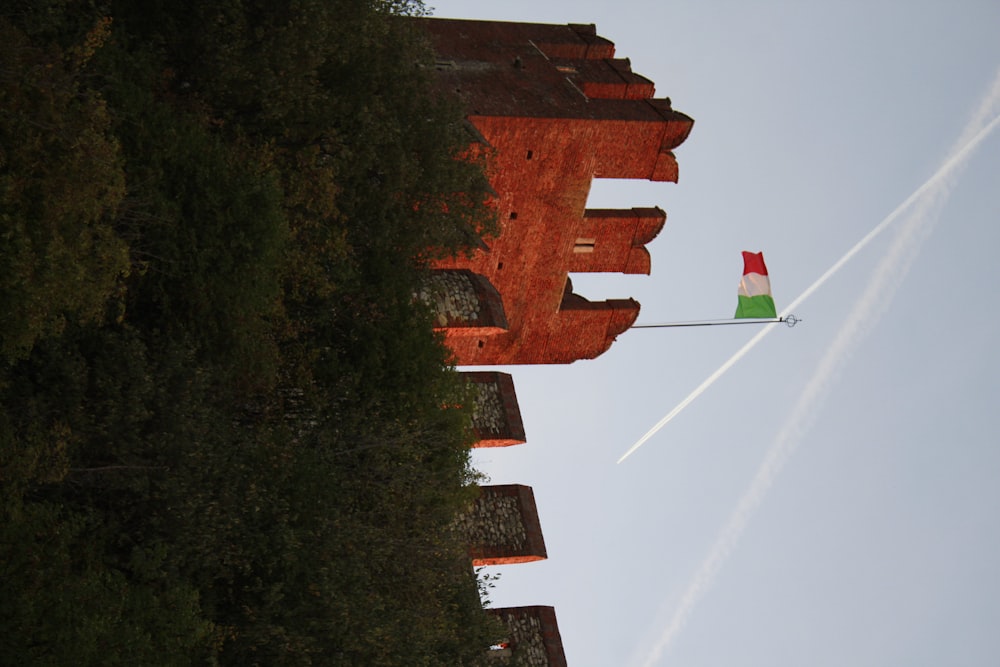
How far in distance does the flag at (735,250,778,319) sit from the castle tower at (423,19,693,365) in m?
2.37

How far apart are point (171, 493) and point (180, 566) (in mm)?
893

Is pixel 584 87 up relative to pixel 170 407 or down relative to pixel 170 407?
up

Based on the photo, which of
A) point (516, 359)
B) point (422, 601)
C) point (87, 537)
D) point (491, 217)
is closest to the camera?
point (87, 537)

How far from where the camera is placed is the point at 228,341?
14.2 metres

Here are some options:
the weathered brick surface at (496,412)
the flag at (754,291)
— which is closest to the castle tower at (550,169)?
the weathered brick surface at (496,412)

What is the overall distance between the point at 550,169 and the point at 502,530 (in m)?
6.63

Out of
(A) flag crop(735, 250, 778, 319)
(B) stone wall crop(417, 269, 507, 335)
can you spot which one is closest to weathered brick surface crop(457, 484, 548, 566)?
(B) stone wall crop(417, 269, 507, 335)

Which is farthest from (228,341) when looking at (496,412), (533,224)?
(533,224)

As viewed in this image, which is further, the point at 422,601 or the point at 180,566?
the point at 422,601

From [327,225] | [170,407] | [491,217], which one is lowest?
[170,407]

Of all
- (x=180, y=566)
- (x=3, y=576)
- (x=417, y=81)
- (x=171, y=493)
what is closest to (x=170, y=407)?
(x=171, y=493)

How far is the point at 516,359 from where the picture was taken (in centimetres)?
2295

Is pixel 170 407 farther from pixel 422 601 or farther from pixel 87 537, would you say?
pixel 422 601

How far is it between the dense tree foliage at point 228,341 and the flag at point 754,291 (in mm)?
8047
